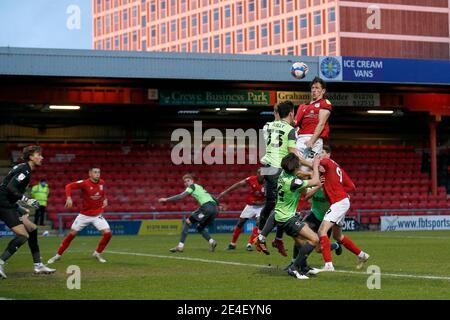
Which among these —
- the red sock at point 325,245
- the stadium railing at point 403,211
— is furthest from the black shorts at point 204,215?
the stadium railing at point 403,211

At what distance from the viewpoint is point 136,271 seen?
15.3 metres

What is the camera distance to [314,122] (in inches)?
585

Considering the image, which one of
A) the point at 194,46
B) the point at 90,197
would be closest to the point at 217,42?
the point at 194,46

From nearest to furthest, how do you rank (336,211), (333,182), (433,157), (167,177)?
(336,211) → (333,182) → (167,177) → (433,157)

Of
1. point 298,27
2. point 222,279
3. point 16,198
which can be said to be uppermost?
point 298,27

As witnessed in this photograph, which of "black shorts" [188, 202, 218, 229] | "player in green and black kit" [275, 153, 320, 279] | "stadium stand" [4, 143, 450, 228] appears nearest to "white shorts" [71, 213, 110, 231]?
"black shorts" [188, 202, 218, 229]

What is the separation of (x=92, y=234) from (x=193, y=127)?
494 inches

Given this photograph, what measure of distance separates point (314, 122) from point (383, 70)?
76.8ft

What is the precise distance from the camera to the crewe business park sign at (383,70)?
36781 millimetres

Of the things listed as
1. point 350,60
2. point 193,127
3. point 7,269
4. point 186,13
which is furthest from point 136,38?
point 7,269

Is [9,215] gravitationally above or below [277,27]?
below

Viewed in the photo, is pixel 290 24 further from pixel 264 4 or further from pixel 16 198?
pixel 16 198

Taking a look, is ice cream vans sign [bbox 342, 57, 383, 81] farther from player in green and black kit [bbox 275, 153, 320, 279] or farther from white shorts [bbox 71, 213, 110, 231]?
player in green and black kit [bbox 275, 153, 320, 279]

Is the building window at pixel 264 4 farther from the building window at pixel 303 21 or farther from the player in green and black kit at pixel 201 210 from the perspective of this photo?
the player in green and black kit at pixel 201 210
